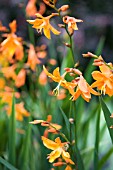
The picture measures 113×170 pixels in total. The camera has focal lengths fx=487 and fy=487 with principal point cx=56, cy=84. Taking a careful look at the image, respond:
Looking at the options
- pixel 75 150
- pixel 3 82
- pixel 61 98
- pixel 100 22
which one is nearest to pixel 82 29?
pixel 100 22

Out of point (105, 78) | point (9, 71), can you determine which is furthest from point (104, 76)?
point (9, 71)

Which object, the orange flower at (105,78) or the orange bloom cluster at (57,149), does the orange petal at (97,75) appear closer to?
the orange flower at (105,78)

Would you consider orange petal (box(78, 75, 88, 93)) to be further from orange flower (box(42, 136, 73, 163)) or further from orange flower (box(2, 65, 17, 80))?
orange flower (box(2, 65, 17, 80))

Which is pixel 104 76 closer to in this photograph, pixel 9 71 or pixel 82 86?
pixel 82 86

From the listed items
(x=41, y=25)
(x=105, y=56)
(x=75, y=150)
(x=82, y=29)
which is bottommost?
(x=105, y=56)

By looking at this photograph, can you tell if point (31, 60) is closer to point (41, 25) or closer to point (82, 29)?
point (41, 25)

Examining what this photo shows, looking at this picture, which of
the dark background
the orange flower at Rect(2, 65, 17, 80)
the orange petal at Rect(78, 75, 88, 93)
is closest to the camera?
the orange petal at Rect(78, 75, 88, 93)

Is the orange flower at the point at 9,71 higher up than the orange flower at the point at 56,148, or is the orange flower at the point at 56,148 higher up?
the orange flower at the point at 56,148

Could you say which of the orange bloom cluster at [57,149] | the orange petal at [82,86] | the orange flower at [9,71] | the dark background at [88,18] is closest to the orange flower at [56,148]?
the orange bloom cluster at [57,149]

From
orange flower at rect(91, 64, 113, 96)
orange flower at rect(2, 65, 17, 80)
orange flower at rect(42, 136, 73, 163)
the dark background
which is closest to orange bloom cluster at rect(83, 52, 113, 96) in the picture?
orange flower at rect(91, 64, 113, 96)

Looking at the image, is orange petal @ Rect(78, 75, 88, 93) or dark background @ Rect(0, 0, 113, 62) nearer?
orange petal @ Rect(78, 75, 88, 93)

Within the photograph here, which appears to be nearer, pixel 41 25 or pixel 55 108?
pixel 41 25
